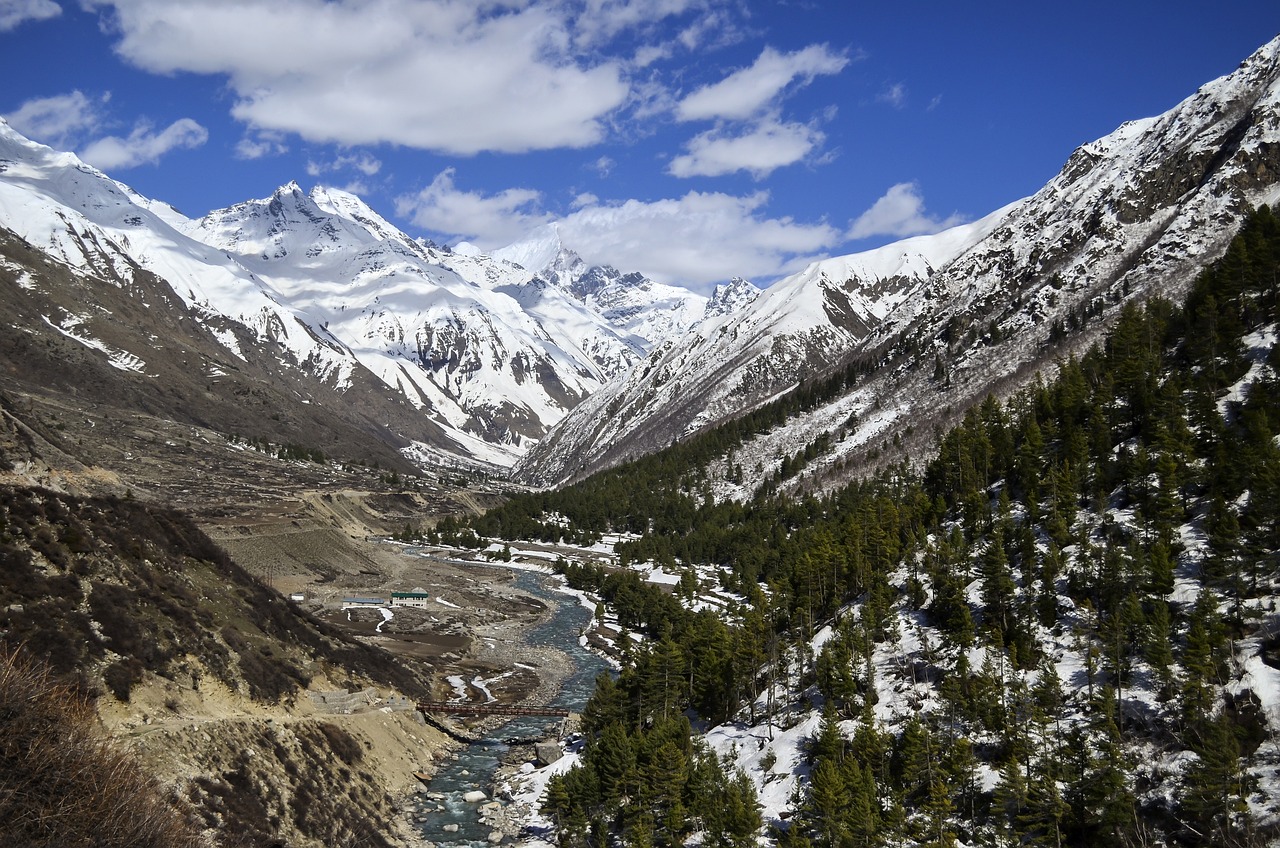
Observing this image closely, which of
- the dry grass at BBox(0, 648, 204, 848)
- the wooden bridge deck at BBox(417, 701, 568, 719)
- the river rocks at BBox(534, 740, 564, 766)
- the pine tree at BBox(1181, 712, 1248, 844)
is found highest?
the pine tree at BBox(1181, 712, 1248, 844)

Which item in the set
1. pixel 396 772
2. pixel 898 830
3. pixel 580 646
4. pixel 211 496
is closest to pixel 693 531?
pixel 580 646

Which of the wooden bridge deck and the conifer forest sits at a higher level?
the conifer forest

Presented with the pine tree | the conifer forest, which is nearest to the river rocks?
the conifer forest

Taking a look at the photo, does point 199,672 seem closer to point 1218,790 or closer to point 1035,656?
point 1035,656

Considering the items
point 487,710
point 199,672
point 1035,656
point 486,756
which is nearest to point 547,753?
point 486,756

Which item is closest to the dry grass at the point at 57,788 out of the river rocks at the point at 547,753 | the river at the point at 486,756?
the river at the point at 486,756

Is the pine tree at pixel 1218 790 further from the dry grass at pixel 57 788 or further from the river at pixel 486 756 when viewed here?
the dry grass at pixel 57 788

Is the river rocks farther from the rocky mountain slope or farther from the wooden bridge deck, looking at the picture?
the wooden bridge deck

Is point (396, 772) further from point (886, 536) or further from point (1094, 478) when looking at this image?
point (1094, 478)
